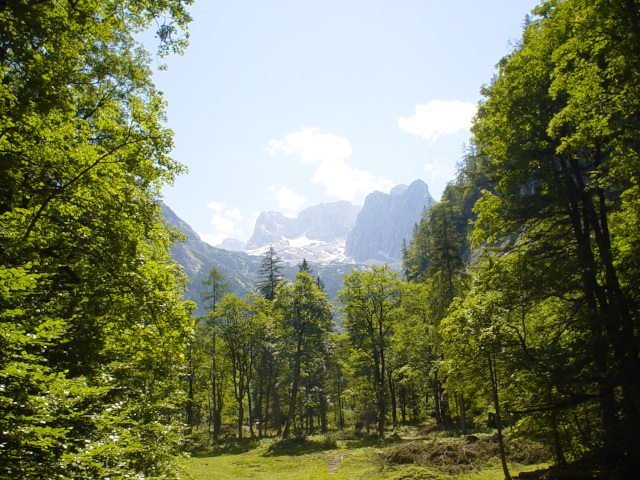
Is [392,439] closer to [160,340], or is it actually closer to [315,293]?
[315,293]

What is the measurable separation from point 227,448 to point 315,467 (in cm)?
1450

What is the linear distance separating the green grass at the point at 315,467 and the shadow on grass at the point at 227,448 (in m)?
0.17

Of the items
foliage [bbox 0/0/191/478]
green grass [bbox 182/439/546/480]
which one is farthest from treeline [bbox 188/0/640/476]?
foliage [bbox 0/0/191/478]

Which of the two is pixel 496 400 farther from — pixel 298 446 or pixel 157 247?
pixel 298 446

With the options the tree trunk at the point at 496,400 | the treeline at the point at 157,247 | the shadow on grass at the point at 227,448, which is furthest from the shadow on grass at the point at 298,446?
the tree trunk at the point at 496,400

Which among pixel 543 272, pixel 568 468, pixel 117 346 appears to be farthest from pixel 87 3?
pixel 568 468

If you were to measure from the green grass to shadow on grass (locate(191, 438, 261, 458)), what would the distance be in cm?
17

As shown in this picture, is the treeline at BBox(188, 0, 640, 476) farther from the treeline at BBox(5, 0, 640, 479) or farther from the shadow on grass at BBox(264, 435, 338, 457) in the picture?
the shadow on grass at BBox(264, 435, 338, 457)

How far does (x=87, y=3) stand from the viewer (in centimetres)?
827

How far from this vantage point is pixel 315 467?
19.9 meters

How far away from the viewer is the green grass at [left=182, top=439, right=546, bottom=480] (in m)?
14.8

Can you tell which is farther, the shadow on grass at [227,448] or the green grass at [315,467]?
the shadow on grass at [227,448]

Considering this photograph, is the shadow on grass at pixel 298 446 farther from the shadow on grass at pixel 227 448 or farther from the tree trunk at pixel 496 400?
the tree trunk at pixel 496 400

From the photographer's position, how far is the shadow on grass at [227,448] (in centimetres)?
2905
